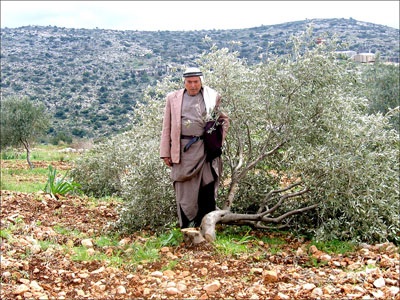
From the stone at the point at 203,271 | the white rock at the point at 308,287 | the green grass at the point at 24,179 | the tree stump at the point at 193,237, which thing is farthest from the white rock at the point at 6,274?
the green grass at the point at 24,179

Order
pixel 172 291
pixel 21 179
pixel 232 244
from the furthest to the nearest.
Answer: pixel 21 179 → pixel 232 244 → pixel 172 291

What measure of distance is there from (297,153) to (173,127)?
1384 mm

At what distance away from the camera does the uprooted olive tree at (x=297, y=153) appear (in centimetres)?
455

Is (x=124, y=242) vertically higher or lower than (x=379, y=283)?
lower

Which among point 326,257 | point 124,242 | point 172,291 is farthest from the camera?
point 124,242

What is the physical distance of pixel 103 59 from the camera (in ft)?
127

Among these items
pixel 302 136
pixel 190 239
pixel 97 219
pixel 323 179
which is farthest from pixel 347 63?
pixel 97 219

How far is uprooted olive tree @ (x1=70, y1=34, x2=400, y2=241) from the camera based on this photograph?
4.55 m

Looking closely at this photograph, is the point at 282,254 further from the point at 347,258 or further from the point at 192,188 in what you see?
the point at 192,188

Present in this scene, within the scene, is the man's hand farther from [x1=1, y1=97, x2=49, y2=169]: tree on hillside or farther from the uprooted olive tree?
[x1=1, y1=97, x2=49, y2=169]: tree on hillside

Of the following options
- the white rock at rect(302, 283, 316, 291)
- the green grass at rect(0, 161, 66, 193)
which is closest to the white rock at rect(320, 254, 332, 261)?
the white rock at rect(302, 283, 316, 291)

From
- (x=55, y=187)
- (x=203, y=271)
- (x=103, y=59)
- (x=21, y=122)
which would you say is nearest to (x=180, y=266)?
(x=203, y=271)

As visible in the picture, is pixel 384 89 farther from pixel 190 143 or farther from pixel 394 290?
pixel 394 290

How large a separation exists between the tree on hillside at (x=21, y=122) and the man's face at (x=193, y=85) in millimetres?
10894
